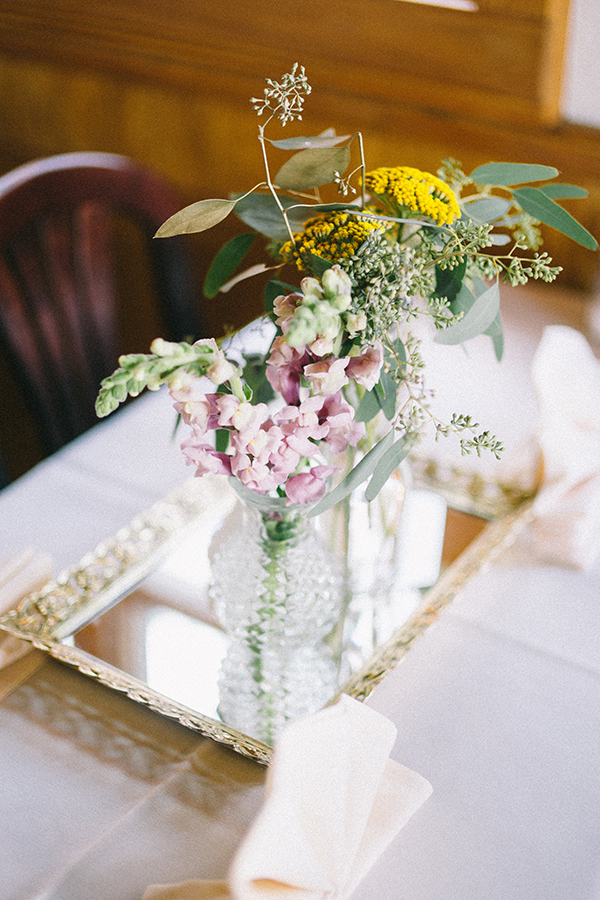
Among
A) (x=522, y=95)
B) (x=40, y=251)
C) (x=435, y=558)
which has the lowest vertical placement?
(x=435, y=558)

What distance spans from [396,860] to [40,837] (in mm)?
254

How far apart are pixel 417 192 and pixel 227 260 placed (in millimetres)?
194

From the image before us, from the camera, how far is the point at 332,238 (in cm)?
65

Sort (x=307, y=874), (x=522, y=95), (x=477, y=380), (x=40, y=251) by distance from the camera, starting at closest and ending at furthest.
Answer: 1. (x=307, y=874)
2. (x=477, y=380)
3. (x=40, y=251)
4. (x=522, y=95)

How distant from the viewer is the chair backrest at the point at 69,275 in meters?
1.31

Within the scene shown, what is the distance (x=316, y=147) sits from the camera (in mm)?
715

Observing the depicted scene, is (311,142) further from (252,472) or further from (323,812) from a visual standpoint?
(323,812)

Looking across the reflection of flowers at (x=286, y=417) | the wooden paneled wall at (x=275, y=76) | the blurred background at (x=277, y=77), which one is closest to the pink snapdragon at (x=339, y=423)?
the reflection of flowers at (x=286, y=417)

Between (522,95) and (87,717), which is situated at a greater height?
(522,95)

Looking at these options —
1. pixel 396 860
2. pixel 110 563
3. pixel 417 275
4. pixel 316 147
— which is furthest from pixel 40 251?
pixel 396 860

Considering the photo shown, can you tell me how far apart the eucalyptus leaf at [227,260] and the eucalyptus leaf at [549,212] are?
228 millimetres

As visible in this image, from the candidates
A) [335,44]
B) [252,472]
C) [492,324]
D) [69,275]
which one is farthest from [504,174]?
[335,44]

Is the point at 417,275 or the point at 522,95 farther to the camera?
the point at 522,95

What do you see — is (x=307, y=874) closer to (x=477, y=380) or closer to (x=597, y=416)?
(x=597, y=416)
